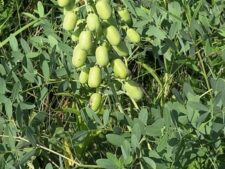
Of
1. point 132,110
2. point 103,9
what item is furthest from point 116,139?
point 132,110

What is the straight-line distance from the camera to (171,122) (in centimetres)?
131

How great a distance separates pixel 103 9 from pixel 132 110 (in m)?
0.59

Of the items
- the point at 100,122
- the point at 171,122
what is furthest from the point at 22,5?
the point at 171,122

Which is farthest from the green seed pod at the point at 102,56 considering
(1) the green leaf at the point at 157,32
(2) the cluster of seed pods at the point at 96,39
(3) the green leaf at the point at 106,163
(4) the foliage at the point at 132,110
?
(1) the green leaf at the point at 157,32

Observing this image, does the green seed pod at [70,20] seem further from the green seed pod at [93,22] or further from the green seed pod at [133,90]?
the green seed pod at [133,90]

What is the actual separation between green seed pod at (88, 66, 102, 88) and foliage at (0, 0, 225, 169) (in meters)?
0.08

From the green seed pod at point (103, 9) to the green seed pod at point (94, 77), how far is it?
0.13 metres

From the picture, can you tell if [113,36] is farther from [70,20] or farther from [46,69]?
[46,69]

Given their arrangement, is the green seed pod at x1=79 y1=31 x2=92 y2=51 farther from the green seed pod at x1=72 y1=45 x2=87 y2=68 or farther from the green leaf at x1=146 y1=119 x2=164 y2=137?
the green leaf at x1=146 y1=119 x2=164 y2=137

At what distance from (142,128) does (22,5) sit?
1.74 metres

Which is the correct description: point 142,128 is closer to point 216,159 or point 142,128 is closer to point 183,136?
point 183,136

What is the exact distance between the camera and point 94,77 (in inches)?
51.8

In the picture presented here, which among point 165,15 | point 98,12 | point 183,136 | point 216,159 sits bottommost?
point 216,159

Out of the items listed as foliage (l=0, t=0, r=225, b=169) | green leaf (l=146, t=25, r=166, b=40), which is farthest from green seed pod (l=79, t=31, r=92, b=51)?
green leaf (l=146, t=25, r=166, b=40)
